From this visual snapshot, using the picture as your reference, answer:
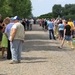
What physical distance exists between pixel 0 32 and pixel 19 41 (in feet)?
7.87

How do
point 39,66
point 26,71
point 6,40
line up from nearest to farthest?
point 26,71 < point 39,66 < point 6,40

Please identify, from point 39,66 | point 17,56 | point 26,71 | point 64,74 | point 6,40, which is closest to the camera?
point 64,74

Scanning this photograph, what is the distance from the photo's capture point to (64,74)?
10.1 meters

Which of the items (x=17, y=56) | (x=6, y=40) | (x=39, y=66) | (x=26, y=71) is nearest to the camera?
(x=26, y=71)

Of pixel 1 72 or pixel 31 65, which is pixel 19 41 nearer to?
pixel 31 65

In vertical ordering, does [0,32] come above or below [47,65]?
above

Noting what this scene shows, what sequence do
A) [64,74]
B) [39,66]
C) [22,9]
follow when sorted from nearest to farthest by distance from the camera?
[64,74]
[39,66]
[22,9]

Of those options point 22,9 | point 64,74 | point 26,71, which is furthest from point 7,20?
point 22,9

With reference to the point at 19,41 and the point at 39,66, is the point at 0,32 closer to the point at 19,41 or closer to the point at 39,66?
the point at 19,41

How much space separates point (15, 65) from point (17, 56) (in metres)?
0.71

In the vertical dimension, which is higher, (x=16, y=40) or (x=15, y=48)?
(x=16, y=40)

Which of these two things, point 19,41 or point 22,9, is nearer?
point 19,41

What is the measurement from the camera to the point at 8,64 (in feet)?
41.2

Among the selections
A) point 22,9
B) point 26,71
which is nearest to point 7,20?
point 26,71
